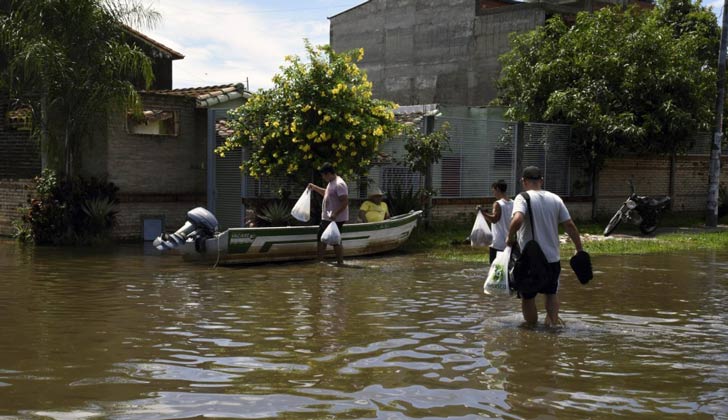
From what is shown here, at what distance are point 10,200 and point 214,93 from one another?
566cm

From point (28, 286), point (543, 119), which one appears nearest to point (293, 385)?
point (28, 286)

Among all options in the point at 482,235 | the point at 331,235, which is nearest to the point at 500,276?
the point at 482,235

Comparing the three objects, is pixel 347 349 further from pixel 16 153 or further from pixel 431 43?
pixel 431 43

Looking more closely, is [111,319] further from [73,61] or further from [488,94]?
[488,94]

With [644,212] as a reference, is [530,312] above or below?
below

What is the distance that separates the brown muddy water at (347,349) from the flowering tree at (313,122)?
4507 millimetres

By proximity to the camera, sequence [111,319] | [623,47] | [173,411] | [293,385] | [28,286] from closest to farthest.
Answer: [173,411] < [293,385] < [111,319] < [28,286] < [623,47]

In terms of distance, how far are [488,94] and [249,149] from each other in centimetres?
1598

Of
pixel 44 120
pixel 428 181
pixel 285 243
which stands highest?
pixel 44 120

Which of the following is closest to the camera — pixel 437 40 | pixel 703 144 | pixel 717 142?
pixel 717 142

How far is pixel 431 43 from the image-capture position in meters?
35.2

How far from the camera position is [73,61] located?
17594 millimetres

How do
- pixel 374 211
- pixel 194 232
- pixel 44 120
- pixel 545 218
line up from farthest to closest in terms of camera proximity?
pixel 44 120 < pixel 374 211 < pixel 194 232 < pixel 545 218

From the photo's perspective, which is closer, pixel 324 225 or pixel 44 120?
pixel 324 225
